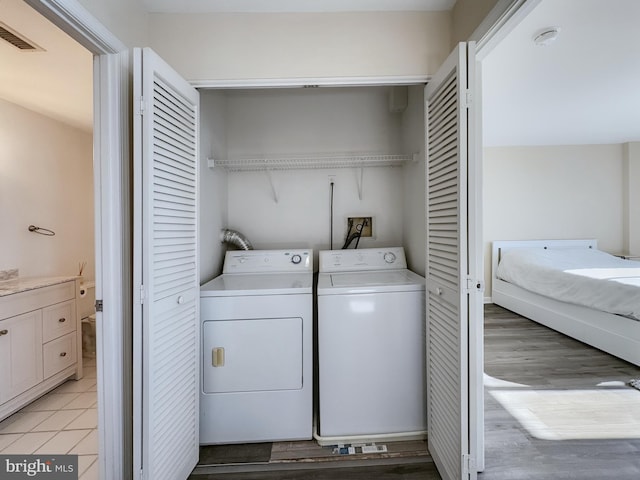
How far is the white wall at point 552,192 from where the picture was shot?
4.63 m

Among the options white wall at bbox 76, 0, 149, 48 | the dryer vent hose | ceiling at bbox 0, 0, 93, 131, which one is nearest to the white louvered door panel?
white wall at bbox 76, 0, 149, 48

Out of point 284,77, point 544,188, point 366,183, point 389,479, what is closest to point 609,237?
point 544,188

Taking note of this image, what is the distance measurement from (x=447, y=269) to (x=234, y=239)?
5.60 feet

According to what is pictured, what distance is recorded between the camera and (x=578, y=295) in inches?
125

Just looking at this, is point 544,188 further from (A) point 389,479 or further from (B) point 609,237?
(A) point 389,479

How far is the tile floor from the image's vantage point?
1.76m

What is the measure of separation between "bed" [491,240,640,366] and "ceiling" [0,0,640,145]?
1.81 meters

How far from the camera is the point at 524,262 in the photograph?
4043 mm

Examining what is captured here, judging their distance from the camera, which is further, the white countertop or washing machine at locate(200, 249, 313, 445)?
the white countertop

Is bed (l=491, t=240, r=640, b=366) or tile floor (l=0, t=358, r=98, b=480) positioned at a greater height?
bed (l=491, t=240, r=640, b=366)

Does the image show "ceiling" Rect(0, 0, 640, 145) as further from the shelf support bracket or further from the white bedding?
the white bedding

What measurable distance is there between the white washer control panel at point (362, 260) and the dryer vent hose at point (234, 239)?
67 centimetres

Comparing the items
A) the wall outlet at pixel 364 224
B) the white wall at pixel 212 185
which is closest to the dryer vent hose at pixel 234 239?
the white wall at pixel 212 185

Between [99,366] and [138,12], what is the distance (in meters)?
1.80
